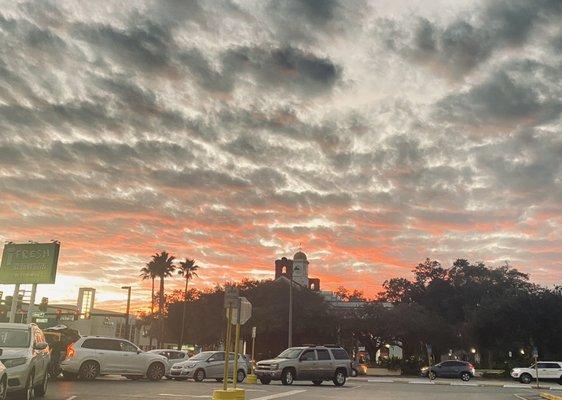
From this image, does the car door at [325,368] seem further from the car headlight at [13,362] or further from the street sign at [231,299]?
the car headlight at [13,362]

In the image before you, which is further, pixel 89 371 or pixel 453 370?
pixel 453 370

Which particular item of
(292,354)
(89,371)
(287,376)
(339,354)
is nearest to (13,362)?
(89,371)

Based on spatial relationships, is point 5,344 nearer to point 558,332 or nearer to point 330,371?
point 330,371

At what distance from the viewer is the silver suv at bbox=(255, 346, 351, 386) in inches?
1011

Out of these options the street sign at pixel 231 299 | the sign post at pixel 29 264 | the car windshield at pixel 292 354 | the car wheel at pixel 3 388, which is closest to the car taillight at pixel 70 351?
the car windshield at pixel 292 354

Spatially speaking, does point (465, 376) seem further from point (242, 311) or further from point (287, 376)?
point (242, 311)

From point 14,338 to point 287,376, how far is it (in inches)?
600

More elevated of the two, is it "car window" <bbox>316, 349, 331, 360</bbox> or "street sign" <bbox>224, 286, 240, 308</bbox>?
"street sign" <bbox>224, 286, 240, 308</bbox>

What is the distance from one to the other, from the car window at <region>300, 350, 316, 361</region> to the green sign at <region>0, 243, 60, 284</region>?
1872 centimetres

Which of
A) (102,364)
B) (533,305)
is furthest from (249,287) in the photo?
(102,364)

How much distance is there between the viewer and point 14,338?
42.2 feet

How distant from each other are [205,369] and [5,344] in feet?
48.2

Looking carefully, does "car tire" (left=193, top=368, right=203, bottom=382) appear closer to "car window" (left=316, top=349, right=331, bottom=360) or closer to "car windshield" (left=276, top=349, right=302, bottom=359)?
"car windshield" (left=276, top=349, right=302, bottom=359)

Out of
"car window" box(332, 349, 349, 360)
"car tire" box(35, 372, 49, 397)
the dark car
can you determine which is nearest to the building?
the dark car
